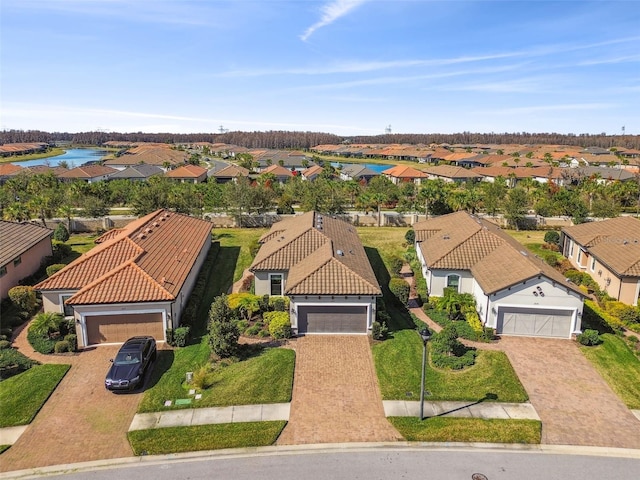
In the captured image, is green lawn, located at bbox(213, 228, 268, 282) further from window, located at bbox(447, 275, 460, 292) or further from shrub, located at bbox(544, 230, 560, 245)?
shrub, located at bbox(544, 230, 560, 245)

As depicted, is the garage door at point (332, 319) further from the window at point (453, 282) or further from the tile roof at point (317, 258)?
the window at point (453, 282)

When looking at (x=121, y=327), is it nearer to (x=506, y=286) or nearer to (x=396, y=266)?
(x=396, y=266)

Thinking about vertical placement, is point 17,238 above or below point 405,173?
below

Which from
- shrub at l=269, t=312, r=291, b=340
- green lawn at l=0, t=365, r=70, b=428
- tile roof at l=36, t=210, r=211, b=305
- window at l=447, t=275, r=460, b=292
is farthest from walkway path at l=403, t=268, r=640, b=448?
green lawn at l=0, t=365, r=70, b=428

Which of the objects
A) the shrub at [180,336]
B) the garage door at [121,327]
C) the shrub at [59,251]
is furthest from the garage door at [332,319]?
the shrub at [59,251]

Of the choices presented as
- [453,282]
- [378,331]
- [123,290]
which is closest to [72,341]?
[123,290]
